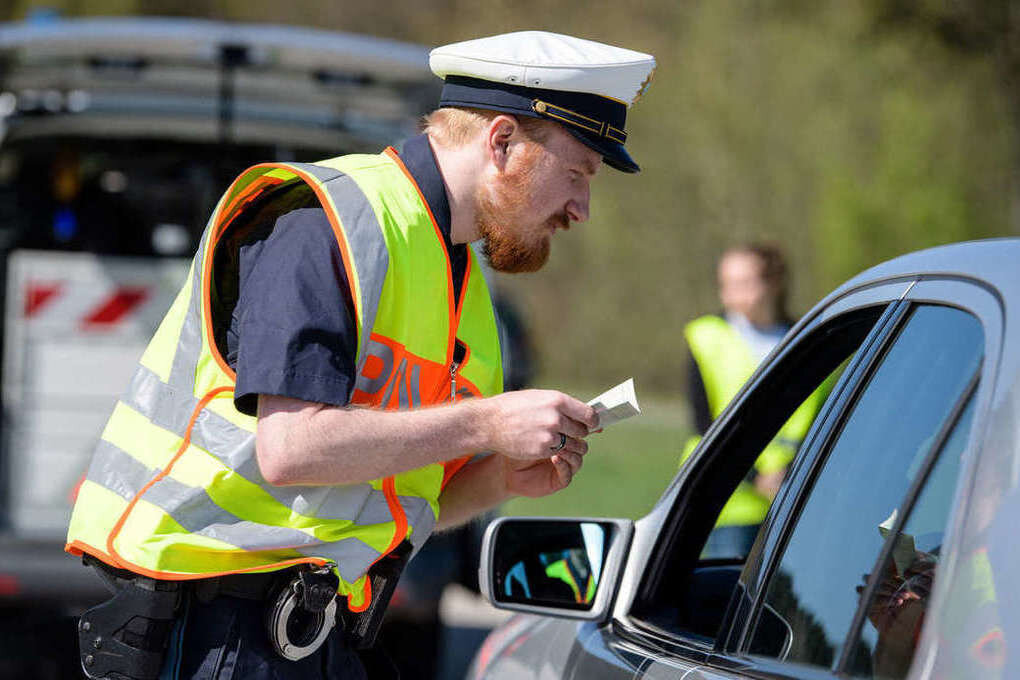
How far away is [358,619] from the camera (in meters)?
2.61

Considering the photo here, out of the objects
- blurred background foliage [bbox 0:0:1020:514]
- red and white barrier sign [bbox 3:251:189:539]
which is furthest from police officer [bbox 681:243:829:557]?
blurred background foliage [bbox 0:0:1020:514]

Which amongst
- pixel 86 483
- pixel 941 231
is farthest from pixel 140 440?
pixel 941 231

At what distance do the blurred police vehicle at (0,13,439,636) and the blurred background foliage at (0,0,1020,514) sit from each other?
1291 cm

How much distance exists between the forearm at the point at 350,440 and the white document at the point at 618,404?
181mm

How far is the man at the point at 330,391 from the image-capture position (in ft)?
7.60

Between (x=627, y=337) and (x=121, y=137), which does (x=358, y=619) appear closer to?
(x=121, y=137)

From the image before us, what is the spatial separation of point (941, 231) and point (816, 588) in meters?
18.3

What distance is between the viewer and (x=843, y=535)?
6.72ft

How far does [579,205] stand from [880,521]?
2.95 ft

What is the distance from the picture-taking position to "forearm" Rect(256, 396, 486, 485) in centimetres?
228

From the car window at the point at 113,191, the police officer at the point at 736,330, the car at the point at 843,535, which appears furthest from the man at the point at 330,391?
the car window at the point at 113,191

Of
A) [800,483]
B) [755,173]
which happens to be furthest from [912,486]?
[755,173]

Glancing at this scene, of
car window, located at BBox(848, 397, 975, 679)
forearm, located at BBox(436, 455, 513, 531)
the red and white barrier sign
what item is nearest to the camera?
car window, located at BBox(848, 397, 975, 679)

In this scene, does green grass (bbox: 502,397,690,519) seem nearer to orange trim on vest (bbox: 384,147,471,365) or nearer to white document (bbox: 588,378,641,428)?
orange trim on vest (bbox: 384,147,471,365)
